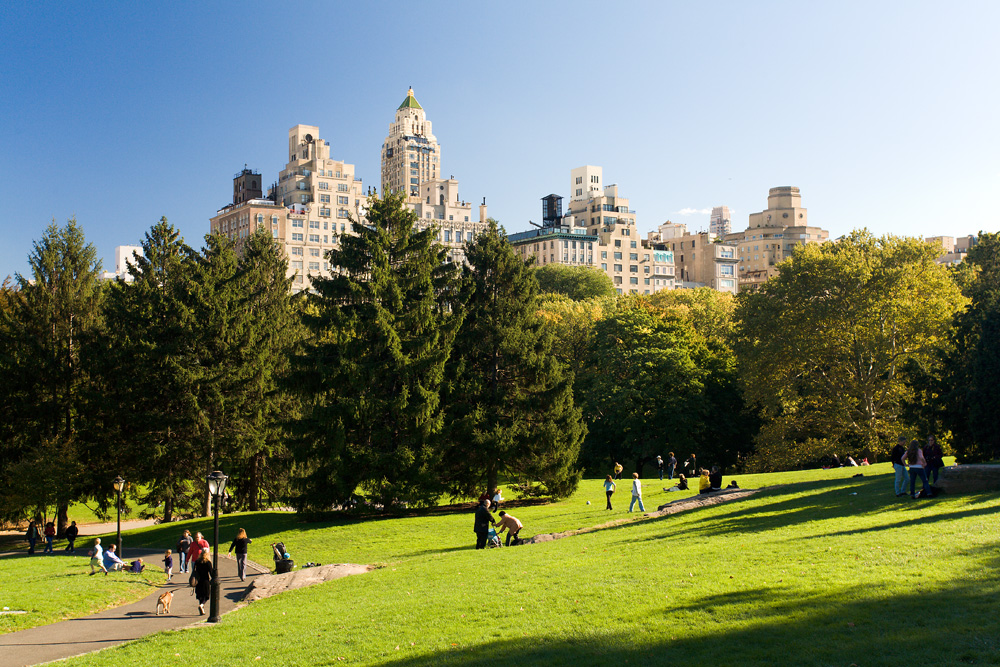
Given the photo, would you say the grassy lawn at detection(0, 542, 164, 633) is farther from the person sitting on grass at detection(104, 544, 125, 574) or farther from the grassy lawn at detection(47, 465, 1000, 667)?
the grassy lawn at detection(47, 465, 1000, 667)

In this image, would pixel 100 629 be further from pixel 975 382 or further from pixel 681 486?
pixel 975 382

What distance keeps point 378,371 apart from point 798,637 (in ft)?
89.0

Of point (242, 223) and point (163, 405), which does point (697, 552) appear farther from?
point (242, 223)

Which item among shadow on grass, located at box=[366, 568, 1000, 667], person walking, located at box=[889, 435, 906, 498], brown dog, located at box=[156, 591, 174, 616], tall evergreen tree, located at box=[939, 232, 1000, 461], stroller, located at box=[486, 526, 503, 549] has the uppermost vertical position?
tall evergreen tree, located at box=[939, 232, 1000, 461]

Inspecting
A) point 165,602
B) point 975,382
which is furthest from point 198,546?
point 975,382

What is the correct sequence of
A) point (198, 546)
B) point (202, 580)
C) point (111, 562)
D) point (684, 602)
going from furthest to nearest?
point (111, 562), point (198, 546), point (202, 580), point (684, 602)

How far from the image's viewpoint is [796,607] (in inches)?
476

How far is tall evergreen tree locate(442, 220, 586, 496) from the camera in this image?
3769cm

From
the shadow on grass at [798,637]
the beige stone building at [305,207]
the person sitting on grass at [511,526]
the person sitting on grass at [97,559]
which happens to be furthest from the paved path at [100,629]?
the beige stone building at [305,207]

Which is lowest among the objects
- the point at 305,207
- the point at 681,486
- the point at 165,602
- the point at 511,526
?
the point at 165,602

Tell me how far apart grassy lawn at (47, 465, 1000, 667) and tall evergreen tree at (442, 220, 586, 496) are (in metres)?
13.8

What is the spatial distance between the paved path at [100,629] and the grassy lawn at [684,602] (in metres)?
1.63

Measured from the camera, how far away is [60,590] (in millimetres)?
23609

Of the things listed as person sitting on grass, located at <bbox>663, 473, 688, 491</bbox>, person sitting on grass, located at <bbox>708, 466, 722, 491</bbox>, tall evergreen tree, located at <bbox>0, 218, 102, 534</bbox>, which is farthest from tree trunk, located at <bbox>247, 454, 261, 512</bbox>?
person sitting on grass, located at <bbox>708, 466, 722, 491</bbox>
